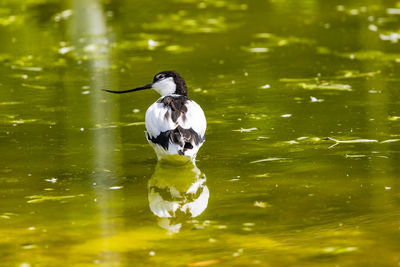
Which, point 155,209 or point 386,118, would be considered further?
point 386,118

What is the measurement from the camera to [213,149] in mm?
7234

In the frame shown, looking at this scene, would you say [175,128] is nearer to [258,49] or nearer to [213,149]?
[213,149]

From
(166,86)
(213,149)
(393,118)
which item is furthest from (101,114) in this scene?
(393,118)

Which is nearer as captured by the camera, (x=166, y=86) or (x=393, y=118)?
(x=166, y=86)

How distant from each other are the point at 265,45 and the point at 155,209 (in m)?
6.50

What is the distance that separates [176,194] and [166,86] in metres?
1.72

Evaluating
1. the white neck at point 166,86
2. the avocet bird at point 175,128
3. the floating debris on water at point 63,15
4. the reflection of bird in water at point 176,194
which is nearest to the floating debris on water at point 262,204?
the reflection of bird in water at point 176,194

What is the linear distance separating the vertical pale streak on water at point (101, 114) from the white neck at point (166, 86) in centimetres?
59

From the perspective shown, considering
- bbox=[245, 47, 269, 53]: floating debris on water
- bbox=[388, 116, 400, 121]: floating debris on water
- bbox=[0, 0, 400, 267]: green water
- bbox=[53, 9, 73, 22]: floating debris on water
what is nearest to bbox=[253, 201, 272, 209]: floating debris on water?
bbox=[0, 0, 400, 267]: green water

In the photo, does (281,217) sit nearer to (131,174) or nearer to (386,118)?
(131,174)

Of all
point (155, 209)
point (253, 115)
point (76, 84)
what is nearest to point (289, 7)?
point (76, 84)

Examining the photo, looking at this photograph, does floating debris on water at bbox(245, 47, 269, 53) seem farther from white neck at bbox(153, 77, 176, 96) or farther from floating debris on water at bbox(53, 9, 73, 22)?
floating debris on water at bbox(53, 9, 73, 22)

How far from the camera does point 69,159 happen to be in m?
7.06

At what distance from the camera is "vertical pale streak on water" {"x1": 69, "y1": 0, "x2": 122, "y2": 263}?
5758 millimetres
